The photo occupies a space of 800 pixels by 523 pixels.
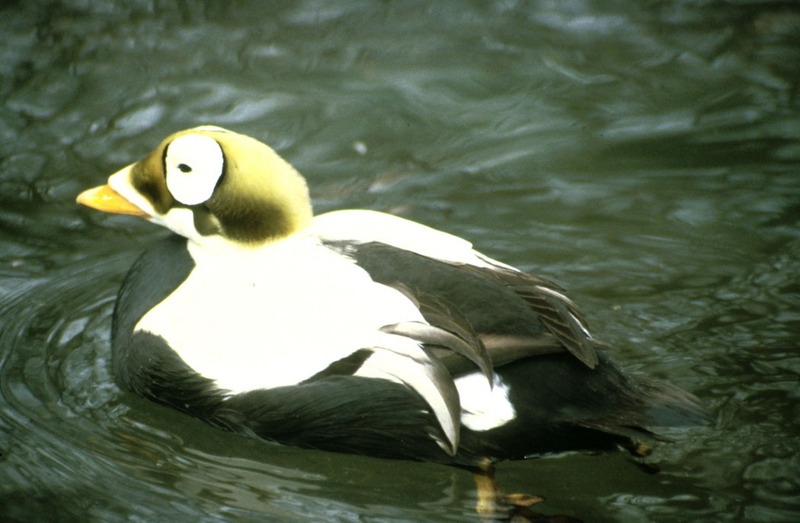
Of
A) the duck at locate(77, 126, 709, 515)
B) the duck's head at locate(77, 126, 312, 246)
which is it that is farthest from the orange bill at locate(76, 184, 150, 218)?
the duck at locate(77, 126, 709, 515)

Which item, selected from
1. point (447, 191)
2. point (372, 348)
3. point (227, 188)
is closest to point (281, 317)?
point (372, 348)

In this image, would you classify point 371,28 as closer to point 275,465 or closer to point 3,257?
point 3,257

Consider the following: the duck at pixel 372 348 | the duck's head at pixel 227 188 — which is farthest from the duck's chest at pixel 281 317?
the duck's head at pixel 227 188

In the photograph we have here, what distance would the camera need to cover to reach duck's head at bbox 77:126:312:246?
3.02m

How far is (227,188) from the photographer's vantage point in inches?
119

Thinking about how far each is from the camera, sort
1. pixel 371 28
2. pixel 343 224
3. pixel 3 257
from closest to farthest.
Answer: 1. pixel 343 224
2. pixel 3 257
3. pixel 371 28

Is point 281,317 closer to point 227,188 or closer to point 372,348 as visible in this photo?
point 372,348

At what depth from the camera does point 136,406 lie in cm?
316

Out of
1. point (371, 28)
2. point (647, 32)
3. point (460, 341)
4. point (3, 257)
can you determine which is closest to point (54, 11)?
point (371, 28)

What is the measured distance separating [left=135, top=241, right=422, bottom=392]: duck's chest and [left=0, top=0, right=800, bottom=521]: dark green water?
0.89 feet

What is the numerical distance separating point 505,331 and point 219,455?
2.87 ft

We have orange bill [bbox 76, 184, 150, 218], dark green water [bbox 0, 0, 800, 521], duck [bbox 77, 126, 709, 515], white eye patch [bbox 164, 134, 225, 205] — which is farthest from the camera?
orange bill [bbox 76, 184, 150, 218]

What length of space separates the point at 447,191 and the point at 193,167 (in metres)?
1.56

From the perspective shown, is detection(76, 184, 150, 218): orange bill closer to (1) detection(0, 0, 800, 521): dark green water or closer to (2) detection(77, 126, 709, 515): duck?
(2) detection(77, 126, 709, 515): duck
